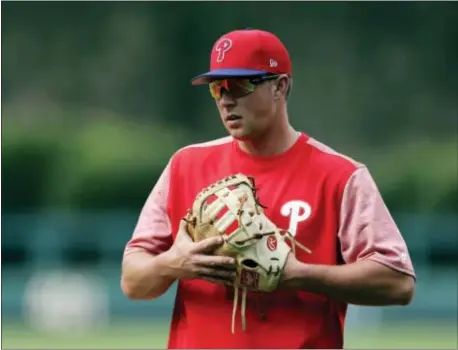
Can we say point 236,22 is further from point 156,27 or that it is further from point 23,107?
point 23,107

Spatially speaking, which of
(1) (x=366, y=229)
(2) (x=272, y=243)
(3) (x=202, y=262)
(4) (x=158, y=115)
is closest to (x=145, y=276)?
(3) (x=202, y=262)

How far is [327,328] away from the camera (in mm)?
3188

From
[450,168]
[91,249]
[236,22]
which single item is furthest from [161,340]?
[236,22]

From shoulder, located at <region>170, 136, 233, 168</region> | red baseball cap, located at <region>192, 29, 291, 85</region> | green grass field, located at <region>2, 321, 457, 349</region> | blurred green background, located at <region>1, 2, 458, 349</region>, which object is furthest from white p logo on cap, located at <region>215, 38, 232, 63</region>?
blurred green background, located at <region>1, 2, 458, 349</region>

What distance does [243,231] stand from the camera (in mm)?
3055

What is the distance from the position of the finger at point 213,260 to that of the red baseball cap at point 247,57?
0.46 metres

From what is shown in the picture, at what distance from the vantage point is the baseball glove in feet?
9.99

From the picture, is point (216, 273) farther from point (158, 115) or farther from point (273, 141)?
point (158, 115)

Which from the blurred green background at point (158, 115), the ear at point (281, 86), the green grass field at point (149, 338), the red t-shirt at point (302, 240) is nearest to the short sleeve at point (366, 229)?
the red t-shirt at point (302, 240)

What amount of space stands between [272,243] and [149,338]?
6.48 m

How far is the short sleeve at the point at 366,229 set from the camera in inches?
123

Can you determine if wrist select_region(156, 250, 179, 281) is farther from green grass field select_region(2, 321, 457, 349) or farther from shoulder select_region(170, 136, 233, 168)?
green grass field select_region(2, 321, 457, 349)

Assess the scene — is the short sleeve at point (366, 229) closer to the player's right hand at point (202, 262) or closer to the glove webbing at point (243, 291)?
the glove webbing at point (243, 291)

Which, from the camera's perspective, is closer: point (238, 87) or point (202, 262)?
point (202, 262)
